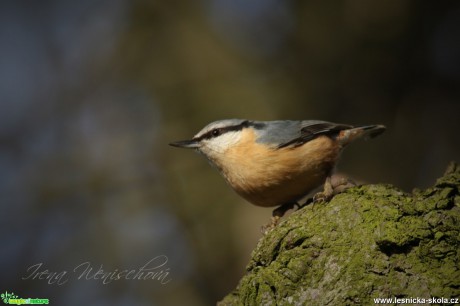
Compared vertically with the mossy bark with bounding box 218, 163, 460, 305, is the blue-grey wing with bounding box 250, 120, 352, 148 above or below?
above

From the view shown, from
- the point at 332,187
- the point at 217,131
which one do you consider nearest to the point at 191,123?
the point at 217,131

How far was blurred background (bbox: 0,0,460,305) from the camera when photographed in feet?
Answer: 19.4

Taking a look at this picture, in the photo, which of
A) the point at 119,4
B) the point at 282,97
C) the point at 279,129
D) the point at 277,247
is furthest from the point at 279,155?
the point at 119,4

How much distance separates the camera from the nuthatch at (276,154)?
3350mm

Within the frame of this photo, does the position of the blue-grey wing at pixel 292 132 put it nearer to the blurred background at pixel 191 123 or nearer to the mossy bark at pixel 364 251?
the mossy bark at pixel 364 251

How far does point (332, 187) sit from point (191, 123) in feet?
12.6

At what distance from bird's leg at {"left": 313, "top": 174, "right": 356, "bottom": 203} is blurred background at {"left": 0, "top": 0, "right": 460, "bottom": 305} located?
250 centimetres

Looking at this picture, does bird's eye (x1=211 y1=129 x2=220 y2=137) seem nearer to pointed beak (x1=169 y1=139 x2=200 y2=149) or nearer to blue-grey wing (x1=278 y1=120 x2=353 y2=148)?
pointed beak (x1=169 y1=139 x2=200 y2=149)

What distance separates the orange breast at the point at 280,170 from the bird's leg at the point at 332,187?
0.49 ft

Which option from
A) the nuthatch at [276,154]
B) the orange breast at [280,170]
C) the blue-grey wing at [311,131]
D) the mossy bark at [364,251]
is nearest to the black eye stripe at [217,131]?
the nuthatch at [276,154]

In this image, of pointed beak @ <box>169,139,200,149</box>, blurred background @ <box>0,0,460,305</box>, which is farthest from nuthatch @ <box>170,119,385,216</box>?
blurred background @ <box>0,0,460,305</box>

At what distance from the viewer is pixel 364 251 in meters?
2.25

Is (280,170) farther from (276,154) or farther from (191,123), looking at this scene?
(191,123)

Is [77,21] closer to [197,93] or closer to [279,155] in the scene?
[197,93]
